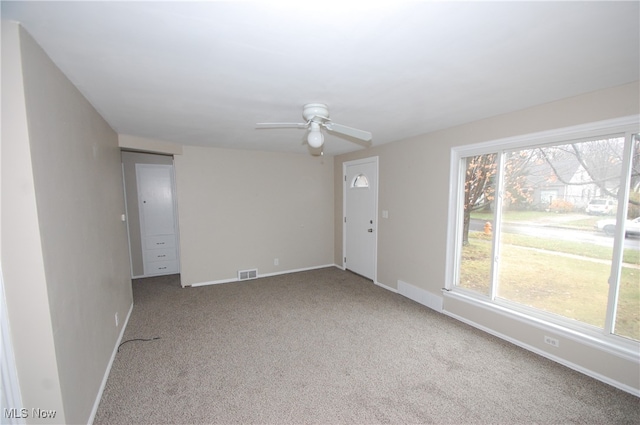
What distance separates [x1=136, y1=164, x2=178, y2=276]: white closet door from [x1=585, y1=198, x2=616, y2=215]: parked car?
572 centimetres

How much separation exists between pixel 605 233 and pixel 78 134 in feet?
13.7

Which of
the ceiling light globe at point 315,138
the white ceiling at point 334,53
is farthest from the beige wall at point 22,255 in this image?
the ceiling light globe at point 315,138

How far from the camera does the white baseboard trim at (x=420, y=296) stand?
10.8 feet

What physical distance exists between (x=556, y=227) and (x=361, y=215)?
8.70ft

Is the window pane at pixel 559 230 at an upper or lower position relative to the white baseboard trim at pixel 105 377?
upper

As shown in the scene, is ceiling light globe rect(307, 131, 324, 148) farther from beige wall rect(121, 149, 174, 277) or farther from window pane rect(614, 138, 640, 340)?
beige wall rect(121, 149, 174, 277)

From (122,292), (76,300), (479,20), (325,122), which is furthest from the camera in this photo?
(122,292)

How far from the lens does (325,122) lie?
232 centimetres

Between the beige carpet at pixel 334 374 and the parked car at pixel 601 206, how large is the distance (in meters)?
1.36

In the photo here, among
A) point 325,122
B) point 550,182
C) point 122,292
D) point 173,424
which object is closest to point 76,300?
point 173,424

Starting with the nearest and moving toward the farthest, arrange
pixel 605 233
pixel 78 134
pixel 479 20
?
pixel 479 20 → pixel 78 134 → pixel 605 233

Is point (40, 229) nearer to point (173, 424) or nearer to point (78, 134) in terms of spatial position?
point (78, 134)

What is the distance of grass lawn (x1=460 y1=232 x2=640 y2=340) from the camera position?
2.02 m

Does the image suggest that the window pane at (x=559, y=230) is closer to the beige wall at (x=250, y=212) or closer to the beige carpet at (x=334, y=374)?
the beige carpet at (x=334, y=374)
